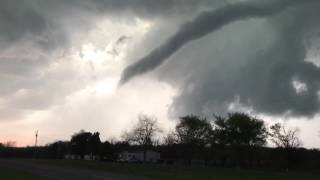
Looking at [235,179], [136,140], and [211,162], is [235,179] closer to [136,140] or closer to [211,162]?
[211,162]

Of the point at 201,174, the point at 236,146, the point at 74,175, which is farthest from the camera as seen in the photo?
the point at 236,146

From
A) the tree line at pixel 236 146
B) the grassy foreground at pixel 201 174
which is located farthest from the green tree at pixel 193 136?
the grassy foreground at pixel 201 174

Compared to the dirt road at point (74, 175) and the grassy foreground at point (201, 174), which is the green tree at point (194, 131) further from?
the dirt road at point (74, 175)

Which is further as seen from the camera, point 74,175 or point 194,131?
point 194,131

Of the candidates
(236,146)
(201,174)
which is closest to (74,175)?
(201,174)

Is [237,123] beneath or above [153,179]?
above

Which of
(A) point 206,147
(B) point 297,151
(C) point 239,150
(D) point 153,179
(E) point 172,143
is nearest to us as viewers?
(D) point 153,179

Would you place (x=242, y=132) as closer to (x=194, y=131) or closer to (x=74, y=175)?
(x=194, y=131)

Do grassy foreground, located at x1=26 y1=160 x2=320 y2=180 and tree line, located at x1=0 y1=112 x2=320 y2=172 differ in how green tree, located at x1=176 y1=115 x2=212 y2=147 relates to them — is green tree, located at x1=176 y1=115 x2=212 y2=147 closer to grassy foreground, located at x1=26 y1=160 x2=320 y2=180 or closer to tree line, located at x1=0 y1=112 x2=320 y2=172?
tree line, located at x1=0 y1=112 x2=320 y2=172

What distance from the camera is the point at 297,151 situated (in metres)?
140

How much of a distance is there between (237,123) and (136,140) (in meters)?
47.5

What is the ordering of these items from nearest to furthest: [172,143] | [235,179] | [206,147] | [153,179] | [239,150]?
[153,179] < [235,179] < [239,150] < [206,147] < [172,143]

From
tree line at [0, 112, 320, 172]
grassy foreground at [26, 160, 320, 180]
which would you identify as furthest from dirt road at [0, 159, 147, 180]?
tree line at [0, 112, 320, 172]

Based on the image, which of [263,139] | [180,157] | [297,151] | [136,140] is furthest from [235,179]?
[136,140]
